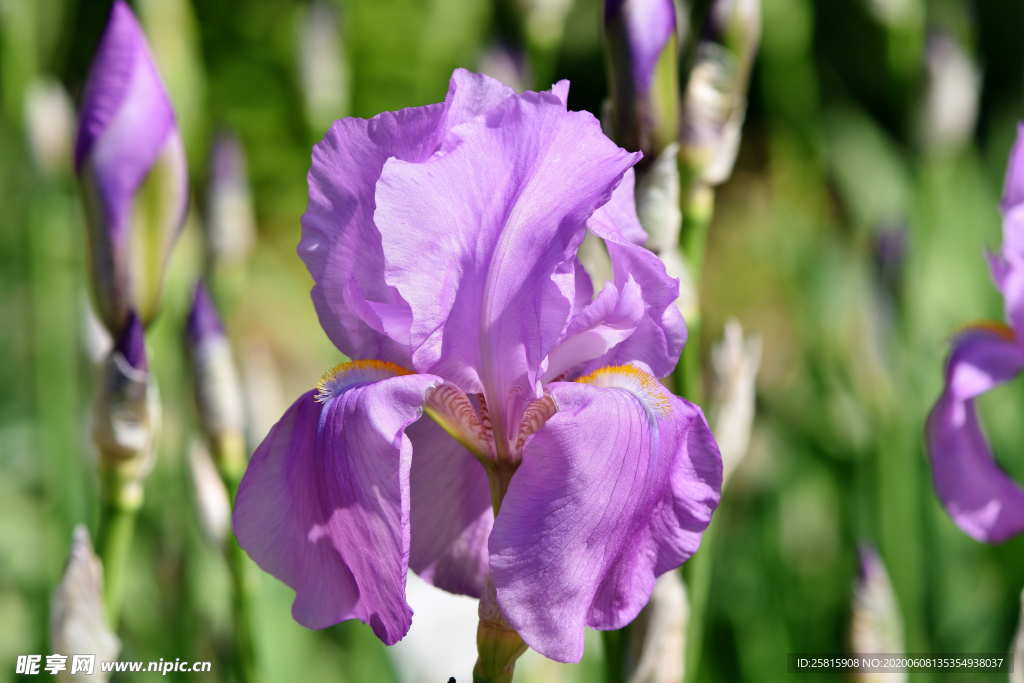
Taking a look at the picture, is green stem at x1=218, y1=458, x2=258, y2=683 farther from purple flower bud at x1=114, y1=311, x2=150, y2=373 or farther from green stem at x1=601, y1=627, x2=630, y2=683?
green stem at x1=601, y1=627, x2=630, y2=683

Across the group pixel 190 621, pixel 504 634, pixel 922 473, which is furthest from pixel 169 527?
pixel 922 473

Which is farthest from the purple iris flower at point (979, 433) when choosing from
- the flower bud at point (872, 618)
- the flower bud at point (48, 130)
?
the flower bud at point (48, 130)

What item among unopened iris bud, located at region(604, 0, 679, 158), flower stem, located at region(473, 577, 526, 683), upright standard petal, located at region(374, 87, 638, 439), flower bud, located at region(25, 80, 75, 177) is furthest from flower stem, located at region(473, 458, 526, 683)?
flower bud, located at region(25, 80, 75, 177)

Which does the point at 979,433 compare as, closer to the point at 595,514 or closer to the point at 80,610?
the point at 595,514

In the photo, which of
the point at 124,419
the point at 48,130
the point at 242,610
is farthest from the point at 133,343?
the point at 48,130

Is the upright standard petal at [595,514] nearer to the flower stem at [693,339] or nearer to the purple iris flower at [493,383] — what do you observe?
the purple iris flower at [493,383]

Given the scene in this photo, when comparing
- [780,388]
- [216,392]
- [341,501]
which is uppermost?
[780,388]
